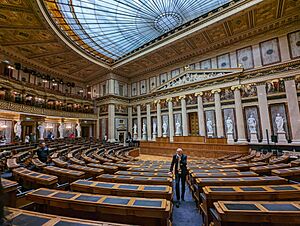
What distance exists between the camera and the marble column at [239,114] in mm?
12975

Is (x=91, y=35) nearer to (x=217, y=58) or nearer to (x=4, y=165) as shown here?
(x=217, y=58)

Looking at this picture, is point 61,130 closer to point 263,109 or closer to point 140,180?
point 140,180

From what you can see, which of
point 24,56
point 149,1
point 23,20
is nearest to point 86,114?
point 24,56

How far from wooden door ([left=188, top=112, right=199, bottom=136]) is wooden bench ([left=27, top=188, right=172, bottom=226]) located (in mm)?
15420

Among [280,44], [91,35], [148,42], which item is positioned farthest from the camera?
[148,42]

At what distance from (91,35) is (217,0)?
39.2 feet

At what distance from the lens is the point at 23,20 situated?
10688 millimetres

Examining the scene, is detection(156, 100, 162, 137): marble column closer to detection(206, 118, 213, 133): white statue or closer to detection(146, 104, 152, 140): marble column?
detection(146, 104, 152, 140): marble column

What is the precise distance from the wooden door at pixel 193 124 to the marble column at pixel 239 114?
→ 4.13 m

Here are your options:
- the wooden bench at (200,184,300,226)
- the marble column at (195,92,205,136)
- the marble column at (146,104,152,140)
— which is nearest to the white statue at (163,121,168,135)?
the marble column at (146,104,152,140)

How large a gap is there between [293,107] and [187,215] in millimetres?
13102

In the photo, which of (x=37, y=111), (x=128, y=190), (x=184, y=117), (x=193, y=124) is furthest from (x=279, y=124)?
(x=37, y=111)

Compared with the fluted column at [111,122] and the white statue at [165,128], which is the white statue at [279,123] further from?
the fluted column at [111,122]

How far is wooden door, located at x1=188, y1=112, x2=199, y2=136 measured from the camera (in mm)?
16544
